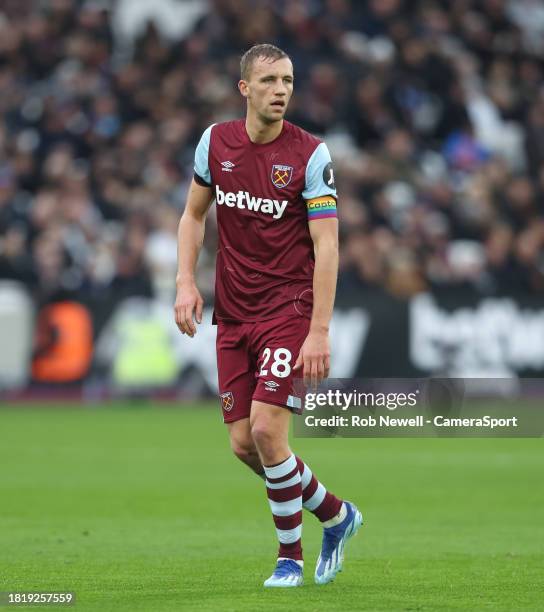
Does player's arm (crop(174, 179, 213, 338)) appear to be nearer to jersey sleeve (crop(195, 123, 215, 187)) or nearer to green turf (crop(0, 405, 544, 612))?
jersey sleeve (crop(195, 123, 215, 187))

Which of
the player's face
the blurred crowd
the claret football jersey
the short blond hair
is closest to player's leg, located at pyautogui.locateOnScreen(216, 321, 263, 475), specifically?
the claret football jersey

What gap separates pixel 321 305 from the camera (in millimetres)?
6961

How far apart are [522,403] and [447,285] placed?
11317 mm

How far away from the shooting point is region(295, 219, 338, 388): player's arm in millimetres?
6918

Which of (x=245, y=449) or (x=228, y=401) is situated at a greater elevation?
(x=228, y=401)

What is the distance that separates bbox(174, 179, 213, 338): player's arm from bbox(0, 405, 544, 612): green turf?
1264 millimetres

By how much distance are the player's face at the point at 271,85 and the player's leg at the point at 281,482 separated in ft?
4.51

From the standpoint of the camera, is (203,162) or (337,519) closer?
(203,162)

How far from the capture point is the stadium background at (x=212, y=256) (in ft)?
33.8

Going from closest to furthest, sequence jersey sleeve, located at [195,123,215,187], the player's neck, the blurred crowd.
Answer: the player's neck, jersey sleeve, located at [195,123,215,187], the blurred crowd

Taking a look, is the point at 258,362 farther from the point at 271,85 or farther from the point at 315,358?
the point at 271,85

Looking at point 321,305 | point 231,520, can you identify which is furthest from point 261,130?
point 231,520

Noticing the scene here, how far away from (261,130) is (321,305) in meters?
0.92

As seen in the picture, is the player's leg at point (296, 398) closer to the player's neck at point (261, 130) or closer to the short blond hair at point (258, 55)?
the player's neck at point (261, 130)
